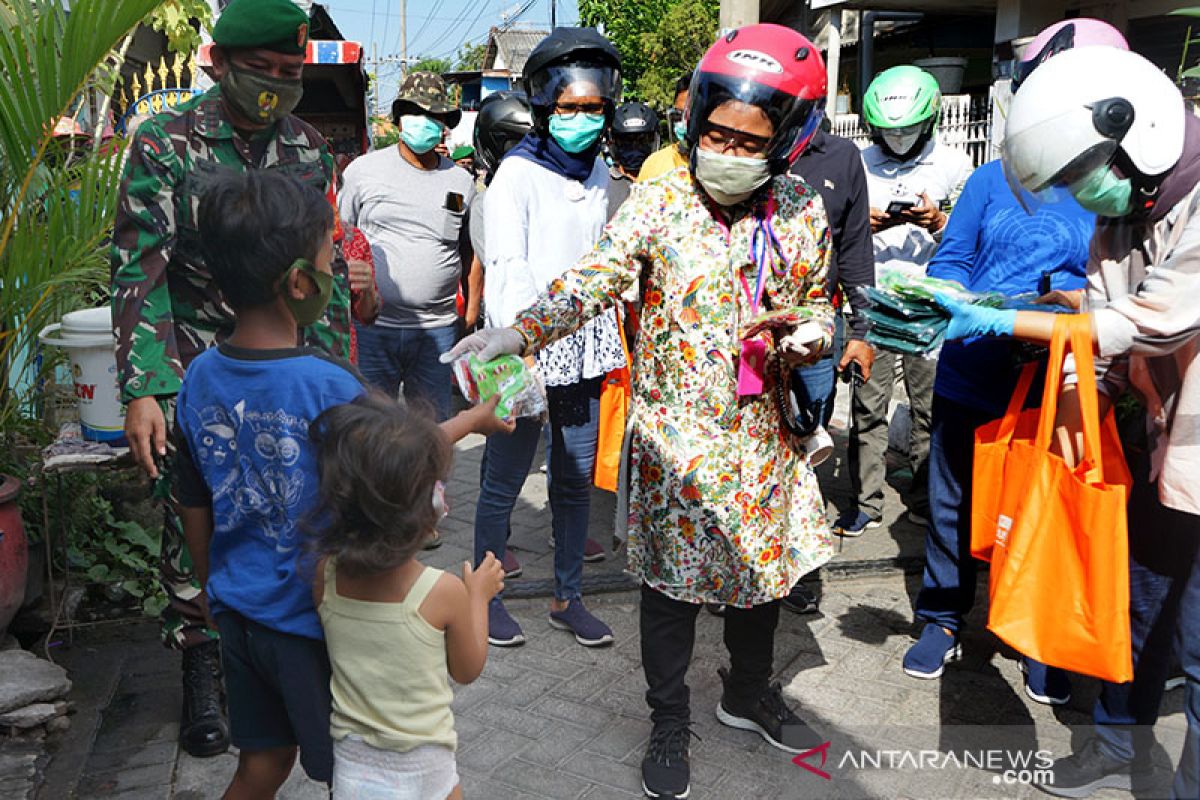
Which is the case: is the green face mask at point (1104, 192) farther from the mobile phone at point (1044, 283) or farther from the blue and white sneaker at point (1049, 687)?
the blue and white sneaker at point (1049, 687)

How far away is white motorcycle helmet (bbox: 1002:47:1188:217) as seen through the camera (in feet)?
7.61

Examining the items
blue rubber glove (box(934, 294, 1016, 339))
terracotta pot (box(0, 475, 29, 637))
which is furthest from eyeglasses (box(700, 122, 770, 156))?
terracotta pot (box(0, 475, 29, 637))

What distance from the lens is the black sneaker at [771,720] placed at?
3.16 meters

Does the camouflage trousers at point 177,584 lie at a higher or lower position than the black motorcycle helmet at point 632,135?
lower

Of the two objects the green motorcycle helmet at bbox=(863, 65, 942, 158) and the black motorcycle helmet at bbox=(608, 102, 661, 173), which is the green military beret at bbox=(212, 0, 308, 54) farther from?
the black motorcycle helmet at bbox=(608, 102, 661, 173)

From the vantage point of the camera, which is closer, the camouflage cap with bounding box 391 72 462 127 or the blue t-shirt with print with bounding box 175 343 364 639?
the blue t-shirt with print with bounding box 175 343 364 639

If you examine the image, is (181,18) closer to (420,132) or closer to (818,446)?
(420,132)

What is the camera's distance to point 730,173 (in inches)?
103

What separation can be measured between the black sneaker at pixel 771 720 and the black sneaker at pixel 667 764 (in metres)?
0.33

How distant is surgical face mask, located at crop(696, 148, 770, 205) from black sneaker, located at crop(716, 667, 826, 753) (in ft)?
5.24

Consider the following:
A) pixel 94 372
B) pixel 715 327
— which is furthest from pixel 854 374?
pixel 94 372

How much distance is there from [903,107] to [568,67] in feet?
6.20

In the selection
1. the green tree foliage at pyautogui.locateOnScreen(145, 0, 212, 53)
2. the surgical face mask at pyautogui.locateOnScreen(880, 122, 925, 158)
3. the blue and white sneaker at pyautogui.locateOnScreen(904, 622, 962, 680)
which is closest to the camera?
the blue and white sneaker at pyautogui.locateOnScreen(904, 622, 962, 680)

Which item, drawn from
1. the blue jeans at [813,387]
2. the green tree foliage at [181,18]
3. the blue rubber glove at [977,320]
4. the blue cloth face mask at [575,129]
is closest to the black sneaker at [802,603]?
the blue jeans at [813,387]
